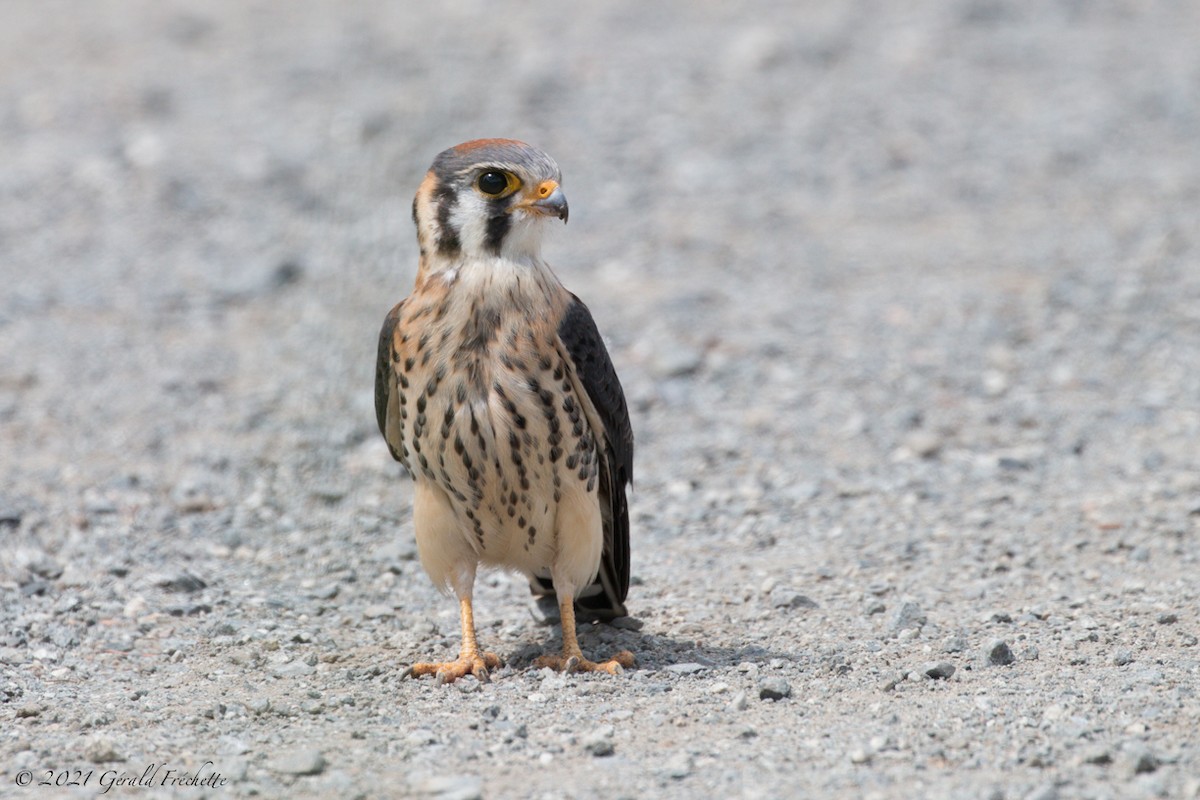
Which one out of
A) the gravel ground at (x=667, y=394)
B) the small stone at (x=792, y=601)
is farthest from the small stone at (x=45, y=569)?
the small stone at (x=792, y=601)

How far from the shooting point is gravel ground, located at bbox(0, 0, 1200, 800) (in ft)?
14.6

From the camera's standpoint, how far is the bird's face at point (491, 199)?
4816 mm

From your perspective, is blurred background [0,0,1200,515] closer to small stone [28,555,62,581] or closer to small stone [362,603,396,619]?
small stone [28,555,62,581]

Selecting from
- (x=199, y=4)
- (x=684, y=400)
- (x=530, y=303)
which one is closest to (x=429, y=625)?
(x=530, y=303)

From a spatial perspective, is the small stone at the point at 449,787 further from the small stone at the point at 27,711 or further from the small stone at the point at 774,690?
the small stone at the point at 27,711

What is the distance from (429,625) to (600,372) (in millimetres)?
1229

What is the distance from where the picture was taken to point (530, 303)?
16.0ft

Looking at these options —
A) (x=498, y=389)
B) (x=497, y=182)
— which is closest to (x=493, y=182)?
(x=497, y=182)

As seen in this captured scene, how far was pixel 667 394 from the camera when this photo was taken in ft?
25.4

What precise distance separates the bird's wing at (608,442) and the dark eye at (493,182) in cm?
41

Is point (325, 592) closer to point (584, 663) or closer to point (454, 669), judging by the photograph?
point (454, 669)

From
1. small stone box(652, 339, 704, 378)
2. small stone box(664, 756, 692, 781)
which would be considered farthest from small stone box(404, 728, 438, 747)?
small stone box(652, 339, 704, 378)

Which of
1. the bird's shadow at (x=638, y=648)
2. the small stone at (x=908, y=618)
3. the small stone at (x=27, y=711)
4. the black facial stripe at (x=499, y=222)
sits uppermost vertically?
the black facial stripe at (x=499, y=222)

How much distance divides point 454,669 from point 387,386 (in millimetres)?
910
